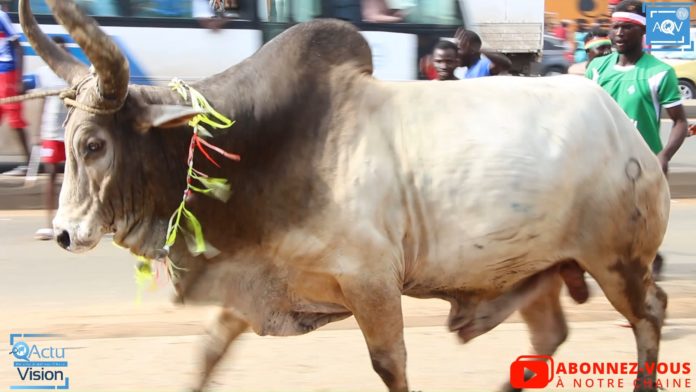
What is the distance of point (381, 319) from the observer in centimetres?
429

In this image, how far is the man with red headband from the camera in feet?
20.7

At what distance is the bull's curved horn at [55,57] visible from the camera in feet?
14.1

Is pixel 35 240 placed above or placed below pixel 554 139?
below

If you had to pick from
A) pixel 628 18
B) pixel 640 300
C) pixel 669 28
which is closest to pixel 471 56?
pixel 628 18

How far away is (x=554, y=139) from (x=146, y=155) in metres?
1.57

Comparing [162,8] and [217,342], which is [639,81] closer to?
[217,342]

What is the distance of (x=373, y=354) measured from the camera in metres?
4.38

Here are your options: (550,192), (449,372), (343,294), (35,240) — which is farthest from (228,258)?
(35,240)

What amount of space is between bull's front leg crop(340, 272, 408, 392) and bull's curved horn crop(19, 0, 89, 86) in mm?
1268

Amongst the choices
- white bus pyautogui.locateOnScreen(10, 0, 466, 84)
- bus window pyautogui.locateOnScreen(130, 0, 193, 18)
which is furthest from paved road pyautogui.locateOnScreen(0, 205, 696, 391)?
bus window pyautogui.locateOnScreen(130, 0, 193, 18)

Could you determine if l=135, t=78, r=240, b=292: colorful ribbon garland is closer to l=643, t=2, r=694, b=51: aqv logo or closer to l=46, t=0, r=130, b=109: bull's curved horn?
l=46, t=0, r=130, b=109: bull's curved horn

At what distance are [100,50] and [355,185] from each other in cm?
102

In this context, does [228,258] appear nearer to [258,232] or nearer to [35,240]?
[258,232]

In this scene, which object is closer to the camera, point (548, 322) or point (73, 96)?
point (73, 96)
